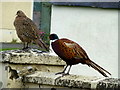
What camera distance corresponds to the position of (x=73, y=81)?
2.81 metres

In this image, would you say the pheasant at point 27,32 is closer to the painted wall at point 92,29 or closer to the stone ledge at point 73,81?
the stone ledge at point 73,81

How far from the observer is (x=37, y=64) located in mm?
3172

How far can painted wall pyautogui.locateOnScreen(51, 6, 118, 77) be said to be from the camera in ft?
27.5

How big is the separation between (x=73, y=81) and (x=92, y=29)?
18.5 ft

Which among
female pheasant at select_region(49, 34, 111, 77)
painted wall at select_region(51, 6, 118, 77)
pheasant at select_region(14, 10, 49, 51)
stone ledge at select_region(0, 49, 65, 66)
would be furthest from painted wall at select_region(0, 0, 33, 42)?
female pheasant at select_region(49, 34, 111, 77)

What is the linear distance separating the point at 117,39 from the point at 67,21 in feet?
3.43

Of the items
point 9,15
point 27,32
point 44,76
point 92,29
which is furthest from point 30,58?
A: point 9,15

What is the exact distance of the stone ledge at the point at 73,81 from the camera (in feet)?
8.94

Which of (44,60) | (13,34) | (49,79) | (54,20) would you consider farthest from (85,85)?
(13,34)

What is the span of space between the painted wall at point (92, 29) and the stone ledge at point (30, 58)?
5.17 metres

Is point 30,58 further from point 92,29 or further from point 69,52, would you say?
point 92,29

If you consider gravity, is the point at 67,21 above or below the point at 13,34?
above

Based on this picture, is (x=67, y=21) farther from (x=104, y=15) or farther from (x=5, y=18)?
(x=5, y=18)

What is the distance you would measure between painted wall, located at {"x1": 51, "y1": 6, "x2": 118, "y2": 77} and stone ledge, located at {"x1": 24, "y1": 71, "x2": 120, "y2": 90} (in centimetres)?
540
